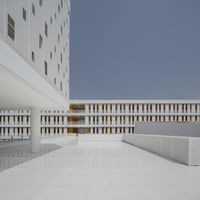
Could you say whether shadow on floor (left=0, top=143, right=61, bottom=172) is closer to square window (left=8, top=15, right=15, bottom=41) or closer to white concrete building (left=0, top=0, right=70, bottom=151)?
white concrete building (left=0, top=0, right=70, bottom=151)

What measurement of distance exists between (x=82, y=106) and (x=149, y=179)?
139 ft

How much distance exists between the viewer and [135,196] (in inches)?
185

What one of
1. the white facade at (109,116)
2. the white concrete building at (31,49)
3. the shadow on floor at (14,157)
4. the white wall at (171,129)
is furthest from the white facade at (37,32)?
the white facade at (109,116)

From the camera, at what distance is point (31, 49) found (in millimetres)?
9602

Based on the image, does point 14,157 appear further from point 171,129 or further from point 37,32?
point 171,129

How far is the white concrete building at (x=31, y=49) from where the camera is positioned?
6.94 meters

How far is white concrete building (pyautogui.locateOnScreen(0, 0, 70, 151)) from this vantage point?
6938 millimetres

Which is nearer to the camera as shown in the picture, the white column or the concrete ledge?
the concrete ledge

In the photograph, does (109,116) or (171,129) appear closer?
(171,129)

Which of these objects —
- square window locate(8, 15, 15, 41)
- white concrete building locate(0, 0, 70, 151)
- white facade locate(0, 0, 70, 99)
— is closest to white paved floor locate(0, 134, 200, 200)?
white concrete building locate(0, 0, 70, 151)

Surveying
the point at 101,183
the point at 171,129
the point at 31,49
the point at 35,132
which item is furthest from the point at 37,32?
the point at 171,129

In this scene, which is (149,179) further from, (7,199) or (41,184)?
(7,199)

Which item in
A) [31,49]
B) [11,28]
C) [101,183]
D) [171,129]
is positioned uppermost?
[11,28]

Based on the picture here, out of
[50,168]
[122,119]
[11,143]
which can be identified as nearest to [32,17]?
[50,168]
